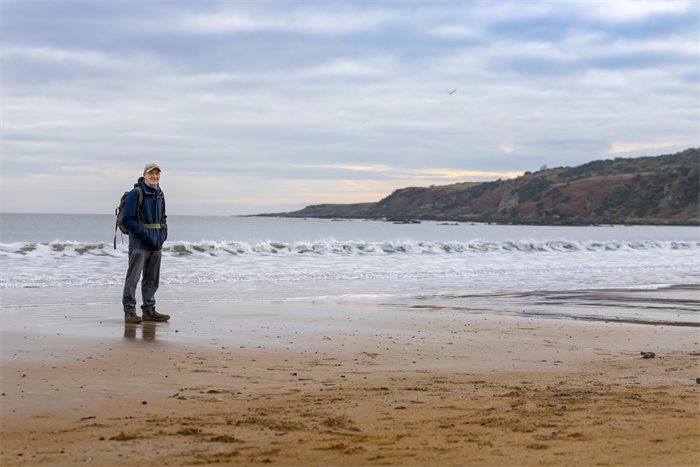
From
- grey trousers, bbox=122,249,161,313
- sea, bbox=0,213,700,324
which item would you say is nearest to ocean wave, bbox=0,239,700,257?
sea, bbox=0,213,700,324

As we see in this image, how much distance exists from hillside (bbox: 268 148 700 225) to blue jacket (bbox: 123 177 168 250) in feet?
345

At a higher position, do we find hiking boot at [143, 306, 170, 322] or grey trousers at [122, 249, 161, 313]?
grey trousers at [122, 249, 161, 313]

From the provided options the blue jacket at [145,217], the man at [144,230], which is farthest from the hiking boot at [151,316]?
the blue jacket at [145,217]

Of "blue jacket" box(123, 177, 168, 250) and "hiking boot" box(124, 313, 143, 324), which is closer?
"hiking boot" box(124, 313, 143, 324)

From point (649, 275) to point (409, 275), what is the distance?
6.63 metres

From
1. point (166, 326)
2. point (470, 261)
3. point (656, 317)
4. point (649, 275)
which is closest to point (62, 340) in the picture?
point (166, 326)

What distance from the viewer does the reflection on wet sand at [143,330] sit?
9581mm

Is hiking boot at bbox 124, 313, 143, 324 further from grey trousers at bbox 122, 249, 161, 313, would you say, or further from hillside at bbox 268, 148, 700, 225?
hillside at bbox 268, 148, 700, 225

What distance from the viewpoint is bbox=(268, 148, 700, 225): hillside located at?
394 feet

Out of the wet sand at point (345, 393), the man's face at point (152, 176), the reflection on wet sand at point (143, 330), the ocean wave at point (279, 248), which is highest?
the man's face at point (152, 176)

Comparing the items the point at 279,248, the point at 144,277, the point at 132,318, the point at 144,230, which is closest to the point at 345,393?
the point at 132,318

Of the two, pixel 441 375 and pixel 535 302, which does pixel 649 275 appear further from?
pixel 441 375

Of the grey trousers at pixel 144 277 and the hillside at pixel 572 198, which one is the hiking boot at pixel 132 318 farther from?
the hillside at pixel 572 198

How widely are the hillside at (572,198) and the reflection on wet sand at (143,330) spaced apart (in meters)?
106
